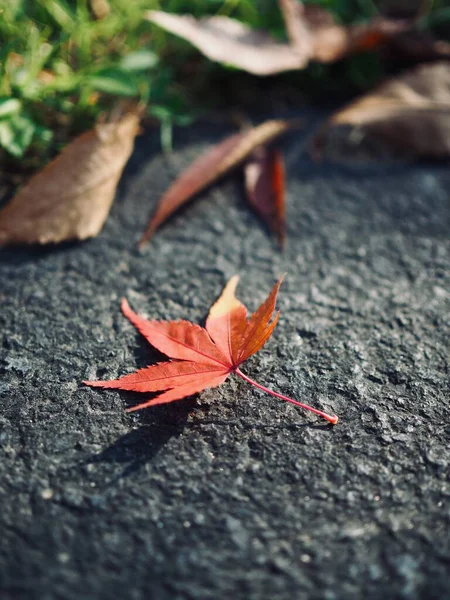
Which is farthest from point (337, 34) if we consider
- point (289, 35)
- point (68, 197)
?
point (68, 197)

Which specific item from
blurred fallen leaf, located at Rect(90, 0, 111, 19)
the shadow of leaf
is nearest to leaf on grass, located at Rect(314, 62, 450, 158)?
blurred fallen leaf, located at Rect(90, 0, 111, 19)

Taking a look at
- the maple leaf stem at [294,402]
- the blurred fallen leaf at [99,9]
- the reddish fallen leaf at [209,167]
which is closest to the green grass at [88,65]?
the blurred fallen leaf at [99,9]

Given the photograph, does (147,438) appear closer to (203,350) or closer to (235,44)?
(203,350)

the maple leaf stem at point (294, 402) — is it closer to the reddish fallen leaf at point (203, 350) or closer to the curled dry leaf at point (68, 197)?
the reddish fallen leaf at point (203, 350)

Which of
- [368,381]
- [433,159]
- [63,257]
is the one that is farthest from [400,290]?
[63,257]

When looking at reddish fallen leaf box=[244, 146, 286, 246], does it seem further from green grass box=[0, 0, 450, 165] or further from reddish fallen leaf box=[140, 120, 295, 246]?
green grass box=[0, 0, 450, 165]

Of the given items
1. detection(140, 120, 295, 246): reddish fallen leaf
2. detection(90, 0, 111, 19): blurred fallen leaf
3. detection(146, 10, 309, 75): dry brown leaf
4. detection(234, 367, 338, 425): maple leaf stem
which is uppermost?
detection(90, 0, 111, 19): blurred fallen leaf
